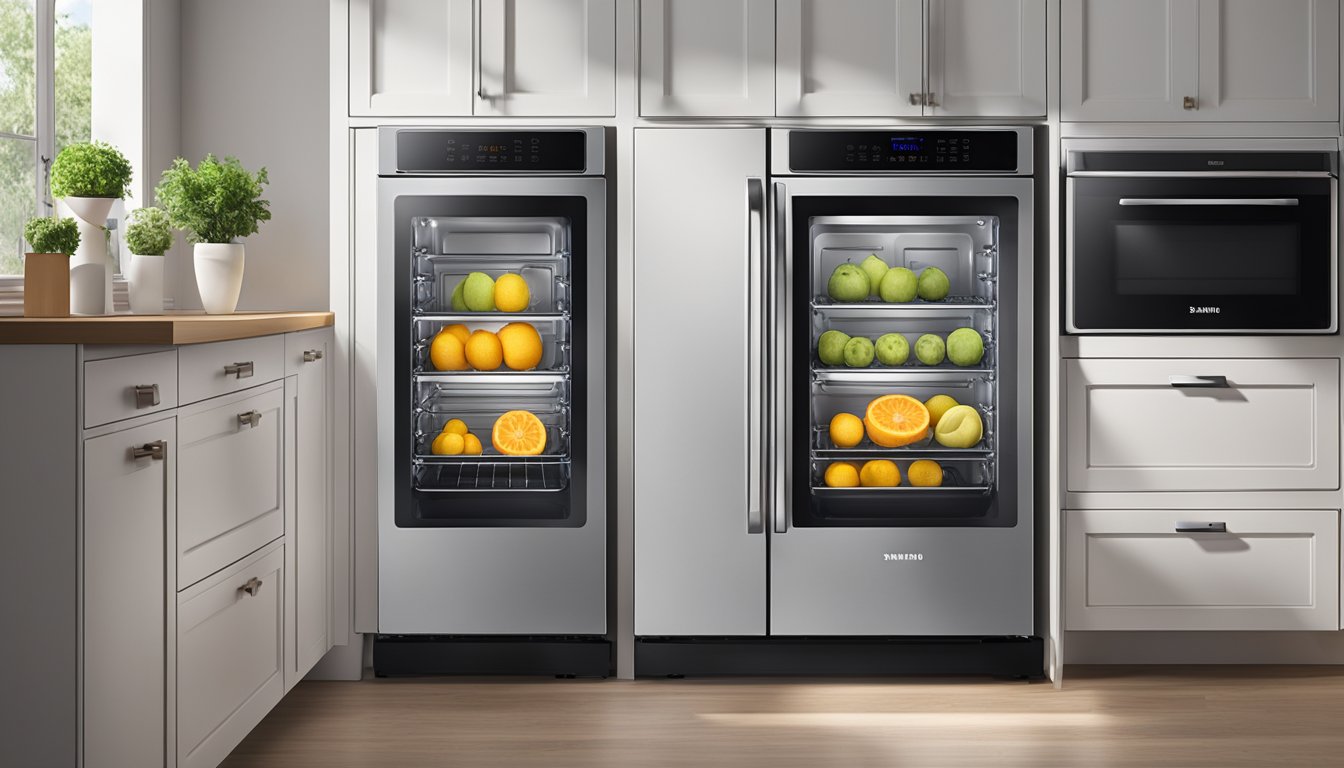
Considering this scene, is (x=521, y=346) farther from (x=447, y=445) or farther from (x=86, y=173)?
(x=86, y=173)

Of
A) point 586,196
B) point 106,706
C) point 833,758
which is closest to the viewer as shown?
point 106,706

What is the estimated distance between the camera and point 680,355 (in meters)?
3.12

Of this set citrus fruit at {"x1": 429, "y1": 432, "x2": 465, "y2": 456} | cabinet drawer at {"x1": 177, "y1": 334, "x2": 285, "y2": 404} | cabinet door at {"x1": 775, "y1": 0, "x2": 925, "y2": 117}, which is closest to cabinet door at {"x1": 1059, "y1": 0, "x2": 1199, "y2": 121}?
cabinet door at {"x1": 775, "y1": 0, "x2": 925, "y2": 117}

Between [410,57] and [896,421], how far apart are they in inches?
68.2

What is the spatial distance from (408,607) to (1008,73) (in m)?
2.27

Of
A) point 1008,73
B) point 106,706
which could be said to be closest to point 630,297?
point 1008,73

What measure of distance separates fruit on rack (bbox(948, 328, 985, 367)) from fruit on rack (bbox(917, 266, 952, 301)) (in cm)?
12

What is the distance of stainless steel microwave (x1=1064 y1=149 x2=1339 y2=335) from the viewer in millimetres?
3102

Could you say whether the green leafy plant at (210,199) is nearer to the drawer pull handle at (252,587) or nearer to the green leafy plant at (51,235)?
the green leafy plant at (51,235)

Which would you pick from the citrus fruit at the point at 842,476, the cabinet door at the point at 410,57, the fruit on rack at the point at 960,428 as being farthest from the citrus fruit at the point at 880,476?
the cabinet door at the point at 410,57

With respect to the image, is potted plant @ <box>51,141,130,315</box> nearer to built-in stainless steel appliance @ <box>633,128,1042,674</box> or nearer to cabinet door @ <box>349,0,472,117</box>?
cabinet door @ <box>349,0,472,117</box>

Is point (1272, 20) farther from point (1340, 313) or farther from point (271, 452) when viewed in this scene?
point (271, 452)

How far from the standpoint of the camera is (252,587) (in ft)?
8.13

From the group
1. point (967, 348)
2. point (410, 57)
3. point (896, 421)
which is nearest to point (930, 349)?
point (967, 348)
